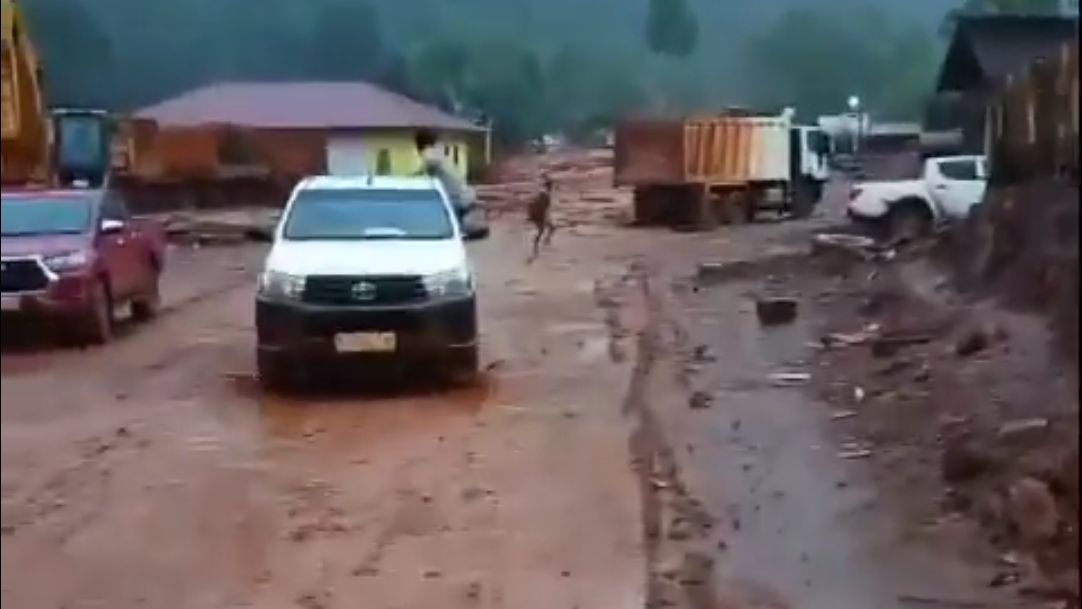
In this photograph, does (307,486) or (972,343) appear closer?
(307,486)

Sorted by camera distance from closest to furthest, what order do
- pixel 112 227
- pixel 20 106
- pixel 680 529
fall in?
pixel 20 106
pixel 680 529
pixel 112 227

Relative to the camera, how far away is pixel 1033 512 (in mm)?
8062

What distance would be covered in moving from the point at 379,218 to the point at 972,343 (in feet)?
15.9

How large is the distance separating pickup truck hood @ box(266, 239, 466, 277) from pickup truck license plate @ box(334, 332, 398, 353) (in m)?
0.41

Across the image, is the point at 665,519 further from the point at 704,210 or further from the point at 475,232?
the point at 704,210

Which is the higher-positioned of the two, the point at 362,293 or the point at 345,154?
the point at 345,154

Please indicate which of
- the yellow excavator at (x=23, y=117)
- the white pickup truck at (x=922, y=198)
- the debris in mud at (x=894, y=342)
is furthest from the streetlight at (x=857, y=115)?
the yellow excavator at (x=23, y=117)

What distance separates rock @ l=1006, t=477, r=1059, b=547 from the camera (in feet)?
25.6

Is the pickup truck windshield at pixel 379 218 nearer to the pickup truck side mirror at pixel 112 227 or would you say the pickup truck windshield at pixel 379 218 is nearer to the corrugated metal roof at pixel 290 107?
the pickup truck side mirror at pixel 112 227

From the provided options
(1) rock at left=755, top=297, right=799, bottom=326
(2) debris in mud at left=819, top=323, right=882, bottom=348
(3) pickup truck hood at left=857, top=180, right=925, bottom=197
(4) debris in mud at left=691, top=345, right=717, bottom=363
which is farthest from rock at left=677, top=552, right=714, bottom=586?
(3) pickup truck hood at left=857, top=180, right=925, bottom=197

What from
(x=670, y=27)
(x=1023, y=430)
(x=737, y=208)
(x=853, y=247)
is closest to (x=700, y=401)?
(x=1023, y=430)

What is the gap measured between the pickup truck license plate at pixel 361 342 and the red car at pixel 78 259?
1356 millimetres

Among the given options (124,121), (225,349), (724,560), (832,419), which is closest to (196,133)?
(124,121)

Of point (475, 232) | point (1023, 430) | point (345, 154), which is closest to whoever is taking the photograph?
point (345, 154)
